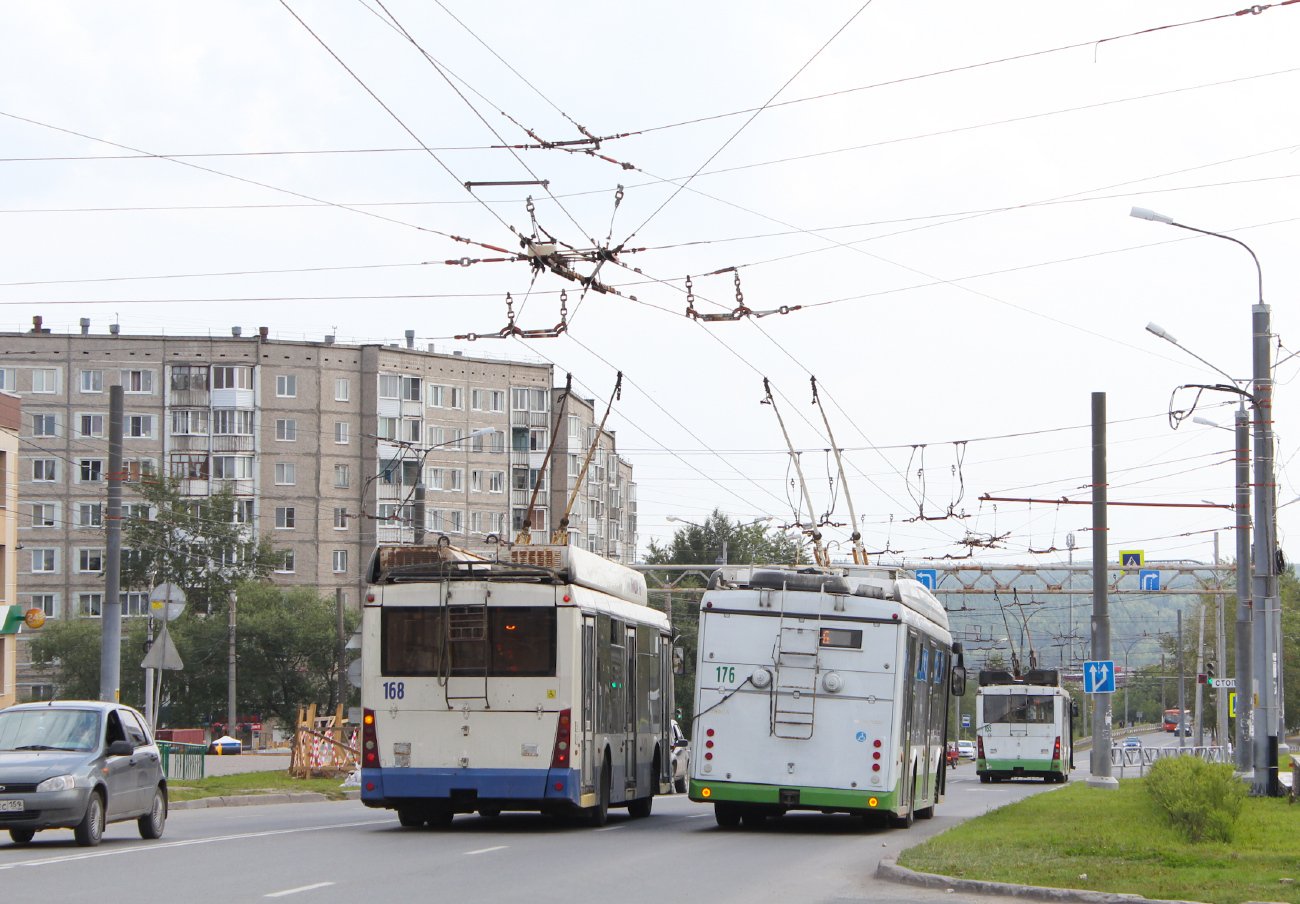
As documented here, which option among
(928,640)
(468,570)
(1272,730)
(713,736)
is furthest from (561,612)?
(1272,730)

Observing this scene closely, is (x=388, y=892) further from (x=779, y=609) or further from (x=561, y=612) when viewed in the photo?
(x=779, y=609)

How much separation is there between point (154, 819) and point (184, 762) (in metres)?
14.6

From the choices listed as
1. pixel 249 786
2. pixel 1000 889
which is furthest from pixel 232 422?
pixel 1000 889

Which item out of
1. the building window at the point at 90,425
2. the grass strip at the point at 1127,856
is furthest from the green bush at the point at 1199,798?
the building window at the point at 90,425

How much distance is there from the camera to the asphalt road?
37.7ft

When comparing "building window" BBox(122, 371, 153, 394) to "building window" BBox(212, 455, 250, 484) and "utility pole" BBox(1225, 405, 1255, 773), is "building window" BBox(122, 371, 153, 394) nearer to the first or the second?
"building window" BBox(212, 455, 250, 484)

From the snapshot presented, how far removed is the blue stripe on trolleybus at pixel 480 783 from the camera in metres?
17.5

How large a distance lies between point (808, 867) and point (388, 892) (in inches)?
184

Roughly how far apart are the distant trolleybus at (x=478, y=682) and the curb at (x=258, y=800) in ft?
26.9

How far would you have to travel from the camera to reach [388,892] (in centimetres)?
1141

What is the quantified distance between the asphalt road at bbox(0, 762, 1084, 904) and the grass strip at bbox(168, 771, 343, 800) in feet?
20.7

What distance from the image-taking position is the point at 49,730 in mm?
16328

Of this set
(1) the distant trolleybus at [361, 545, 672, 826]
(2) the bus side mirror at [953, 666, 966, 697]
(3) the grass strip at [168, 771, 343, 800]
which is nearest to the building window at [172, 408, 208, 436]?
(3) the grass strip at [168, 771, 343, 800]

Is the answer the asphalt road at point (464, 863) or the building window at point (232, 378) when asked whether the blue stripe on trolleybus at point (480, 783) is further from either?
the building window at point (232, 378)
